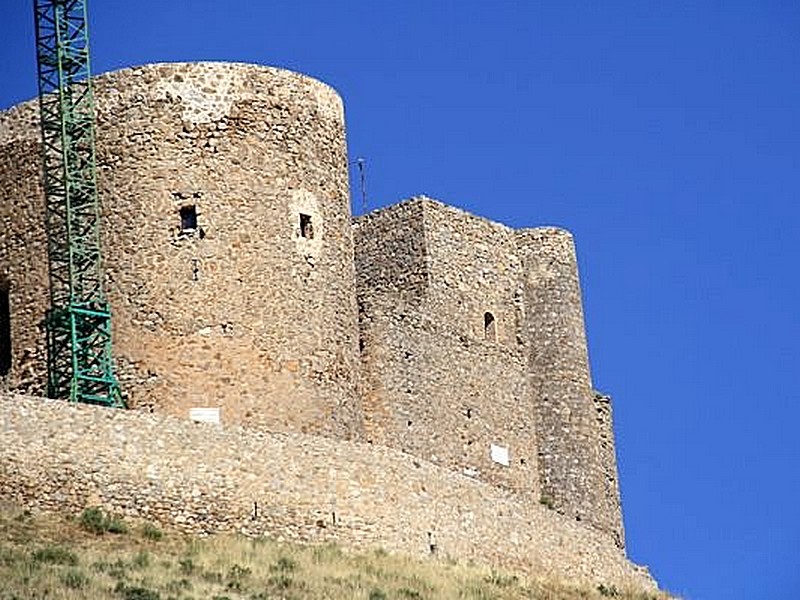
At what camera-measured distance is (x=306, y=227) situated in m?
49.5

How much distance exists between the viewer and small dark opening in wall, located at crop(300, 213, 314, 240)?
49.4 metres

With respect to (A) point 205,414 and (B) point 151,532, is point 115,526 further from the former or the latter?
(A) point 205,414

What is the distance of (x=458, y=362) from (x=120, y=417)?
11.9 meters

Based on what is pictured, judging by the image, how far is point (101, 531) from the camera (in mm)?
42312

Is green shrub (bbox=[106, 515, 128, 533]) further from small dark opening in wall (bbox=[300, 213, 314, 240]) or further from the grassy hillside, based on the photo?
small dark opening in wall (bbox=[300, 213, 314, 240])

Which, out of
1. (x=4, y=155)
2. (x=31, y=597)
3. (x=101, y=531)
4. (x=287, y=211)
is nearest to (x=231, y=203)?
(x=287, y=211)

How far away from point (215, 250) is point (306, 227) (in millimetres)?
1955

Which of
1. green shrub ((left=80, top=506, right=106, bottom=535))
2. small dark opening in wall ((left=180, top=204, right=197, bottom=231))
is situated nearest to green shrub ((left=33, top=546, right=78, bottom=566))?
green shrub ((left=80, top=506, right=106, bottom=535))

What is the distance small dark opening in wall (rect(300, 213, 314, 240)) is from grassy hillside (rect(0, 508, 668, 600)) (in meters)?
7.21

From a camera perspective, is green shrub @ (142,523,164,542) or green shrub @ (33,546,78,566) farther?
green shrub @ (142,523,164,542)

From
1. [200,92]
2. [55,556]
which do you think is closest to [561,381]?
[200,92]

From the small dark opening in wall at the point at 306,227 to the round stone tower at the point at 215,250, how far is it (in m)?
0.04

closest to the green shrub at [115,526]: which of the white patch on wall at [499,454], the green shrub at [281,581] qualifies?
the green shrub at [281,581]

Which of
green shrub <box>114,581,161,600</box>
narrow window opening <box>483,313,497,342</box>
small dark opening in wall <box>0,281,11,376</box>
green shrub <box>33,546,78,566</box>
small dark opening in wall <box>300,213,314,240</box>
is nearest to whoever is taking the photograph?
green shrub <box>114,581,161,600</box>
